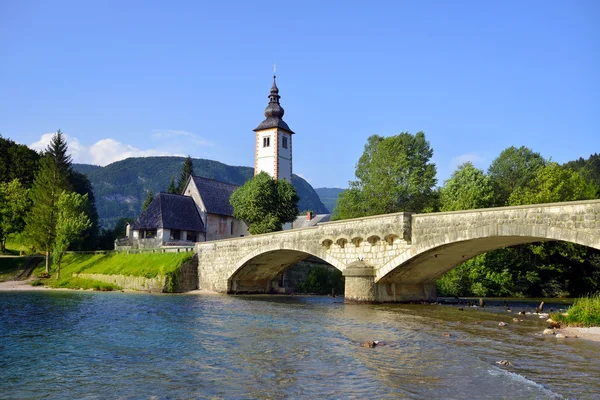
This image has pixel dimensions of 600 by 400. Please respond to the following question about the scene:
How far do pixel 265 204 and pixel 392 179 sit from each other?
14.3 metres

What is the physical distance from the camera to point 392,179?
56.0m

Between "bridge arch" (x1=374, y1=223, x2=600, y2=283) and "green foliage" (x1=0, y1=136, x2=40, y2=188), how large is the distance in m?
63.1

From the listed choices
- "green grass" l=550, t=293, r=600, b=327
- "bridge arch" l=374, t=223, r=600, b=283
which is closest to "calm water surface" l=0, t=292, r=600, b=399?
"green grass" l=550, t=293, r=600, b=327

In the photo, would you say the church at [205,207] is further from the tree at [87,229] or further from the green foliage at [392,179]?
the green foliage at [392,179]

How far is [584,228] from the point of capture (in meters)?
24.5

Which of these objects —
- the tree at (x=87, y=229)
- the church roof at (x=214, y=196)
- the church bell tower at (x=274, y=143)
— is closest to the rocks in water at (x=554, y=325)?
the church bell tower at (x=274, y=143)

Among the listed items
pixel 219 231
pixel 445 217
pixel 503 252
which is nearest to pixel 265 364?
pixel 445 217

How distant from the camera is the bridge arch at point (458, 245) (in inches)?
1003

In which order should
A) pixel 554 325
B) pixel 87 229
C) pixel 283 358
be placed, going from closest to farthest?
pixel 283 358 < pixel 554 325 < pixel 87 229

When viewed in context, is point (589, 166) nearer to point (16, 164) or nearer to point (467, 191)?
point (467, 191)

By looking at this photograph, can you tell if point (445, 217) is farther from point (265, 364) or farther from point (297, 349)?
point (265, 364)

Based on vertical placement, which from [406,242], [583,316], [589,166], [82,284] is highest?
[589,166]

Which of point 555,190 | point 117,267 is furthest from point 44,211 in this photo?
point 555,190

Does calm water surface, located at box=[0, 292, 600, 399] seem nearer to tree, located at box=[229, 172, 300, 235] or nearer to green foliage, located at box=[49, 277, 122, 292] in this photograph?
green foliage, located at box=[49, 277, 122, 292]
